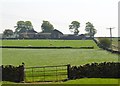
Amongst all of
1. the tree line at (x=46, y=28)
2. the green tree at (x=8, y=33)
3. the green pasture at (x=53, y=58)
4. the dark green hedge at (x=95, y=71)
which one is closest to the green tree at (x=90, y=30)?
the tree line at (x=46, y=28)

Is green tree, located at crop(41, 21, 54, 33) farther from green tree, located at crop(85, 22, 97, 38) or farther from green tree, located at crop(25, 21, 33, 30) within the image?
green tree, located at crop(85, 22, 97, 38)

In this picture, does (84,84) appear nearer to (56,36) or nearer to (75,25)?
(56,36)

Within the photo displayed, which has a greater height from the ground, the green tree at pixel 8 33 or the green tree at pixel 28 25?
the green tree at pixel 28 25

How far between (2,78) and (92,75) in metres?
6.33

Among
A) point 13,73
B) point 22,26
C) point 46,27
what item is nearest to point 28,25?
point 22,26

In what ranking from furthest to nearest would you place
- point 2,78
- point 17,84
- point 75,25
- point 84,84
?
point 75,25
point 2,78
point 17,84
point 84,84

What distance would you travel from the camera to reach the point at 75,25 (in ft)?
610

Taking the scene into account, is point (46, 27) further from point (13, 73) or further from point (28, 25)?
point (13, 73)

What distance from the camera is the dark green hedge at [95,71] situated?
73.0ft

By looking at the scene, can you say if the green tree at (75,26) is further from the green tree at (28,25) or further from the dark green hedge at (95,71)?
the dark green hedge at (95,71)

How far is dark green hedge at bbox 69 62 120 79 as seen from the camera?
22.3m

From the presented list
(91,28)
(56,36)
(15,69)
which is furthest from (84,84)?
(91,28)

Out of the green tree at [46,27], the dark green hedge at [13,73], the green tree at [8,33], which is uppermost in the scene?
the green tree at [46,27]

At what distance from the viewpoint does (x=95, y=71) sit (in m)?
22.4
